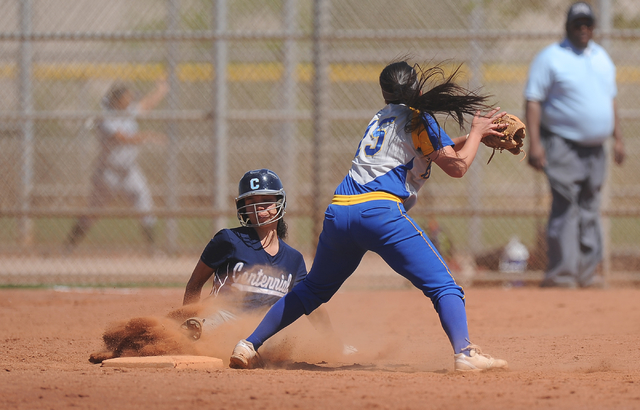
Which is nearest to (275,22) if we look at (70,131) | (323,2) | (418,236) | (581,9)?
(323,2)

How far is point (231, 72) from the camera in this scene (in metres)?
11.0

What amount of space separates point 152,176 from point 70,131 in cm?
150

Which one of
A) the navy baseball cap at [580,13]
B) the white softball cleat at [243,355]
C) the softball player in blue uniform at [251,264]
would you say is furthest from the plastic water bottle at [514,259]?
the white softball cleat at [243,355]

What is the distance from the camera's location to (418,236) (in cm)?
377

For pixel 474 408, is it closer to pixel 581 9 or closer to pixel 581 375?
pixel 581 375

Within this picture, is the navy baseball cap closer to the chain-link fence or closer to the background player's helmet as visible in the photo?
the chain-link fence

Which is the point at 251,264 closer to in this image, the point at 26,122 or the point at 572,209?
the point at 572,209

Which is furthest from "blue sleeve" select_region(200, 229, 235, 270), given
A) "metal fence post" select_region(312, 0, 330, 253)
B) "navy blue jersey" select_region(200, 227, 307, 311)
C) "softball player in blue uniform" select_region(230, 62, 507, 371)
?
"metal fence post" select_region(312, 0, 330, 253)

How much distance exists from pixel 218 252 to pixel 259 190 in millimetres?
439

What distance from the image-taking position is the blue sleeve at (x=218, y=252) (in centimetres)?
435

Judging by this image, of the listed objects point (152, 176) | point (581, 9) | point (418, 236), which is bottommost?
point (418, 236)

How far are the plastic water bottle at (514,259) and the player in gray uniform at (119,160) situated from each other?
12.8ft

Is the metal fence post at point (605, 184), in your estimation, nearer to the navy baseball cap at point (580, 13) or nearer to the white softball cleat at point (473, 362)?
the navy baseball cap at point (580, 13)

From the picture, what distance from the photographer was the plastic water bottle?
27.2 feet
